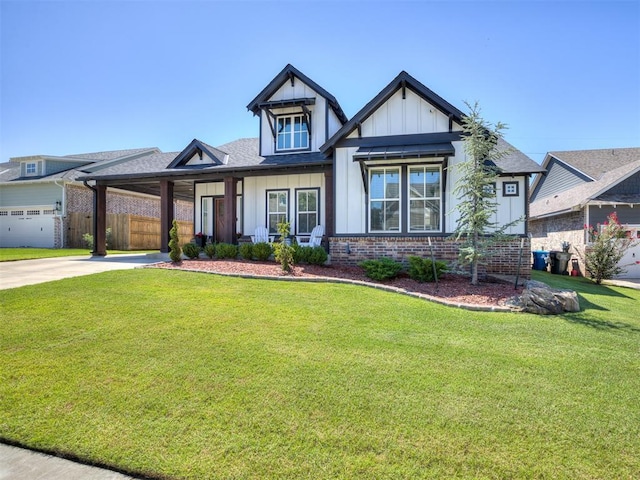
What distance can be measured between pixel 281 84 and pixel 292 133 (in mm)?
1890

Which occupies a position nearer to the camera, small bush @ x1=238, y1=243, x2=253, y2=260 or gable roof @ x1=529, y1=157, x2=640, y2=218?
small bush @ x1=238, y1=243, x2=253, y2=260

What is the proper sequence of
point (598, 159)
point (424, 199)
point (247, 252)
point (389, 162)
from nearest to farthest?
point (389, 162), point (424, 199), point (247, 252), point (598, 159)

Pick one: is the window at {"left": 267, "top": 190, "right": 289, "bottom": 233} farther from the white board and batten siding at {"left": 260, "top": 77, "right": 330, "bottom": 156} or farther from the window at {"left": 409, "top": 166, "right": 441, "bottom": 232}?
the window at {"left": 409, "top": 166, "right": 441, "bottom": 232}

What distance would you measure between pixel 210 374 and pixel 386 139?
9000 millimetres

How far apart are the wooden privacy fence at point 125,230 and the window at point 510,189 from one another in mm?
16662

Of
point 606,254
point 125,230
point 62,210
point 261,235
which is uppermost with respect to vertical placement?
point 62,210

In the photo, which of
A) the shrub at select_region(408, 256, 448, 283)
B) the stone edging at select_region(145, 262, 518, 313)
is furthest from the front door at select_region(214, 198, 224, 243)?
the shrub at select_region(408, 256, 448, 283)

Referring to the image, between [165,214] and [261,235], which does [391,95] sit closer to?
[261,235]

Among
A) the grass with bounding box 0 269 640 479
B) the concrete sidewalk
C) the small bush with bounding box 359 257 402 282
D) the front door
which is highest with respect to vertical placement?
the front door

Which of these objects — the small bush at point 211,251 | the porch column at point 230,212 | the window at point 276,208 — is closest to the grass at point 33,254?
the small bush at point 211,251

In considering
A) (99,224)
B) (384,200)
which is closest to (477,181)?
(384,200)

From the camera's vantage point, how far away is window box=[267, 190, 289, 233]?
13.6m

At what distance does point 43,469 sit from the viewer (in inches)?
90.4

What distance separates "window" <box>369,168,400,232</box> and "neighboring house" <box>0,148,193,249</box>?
53.2 feet
